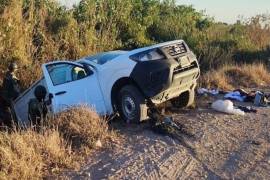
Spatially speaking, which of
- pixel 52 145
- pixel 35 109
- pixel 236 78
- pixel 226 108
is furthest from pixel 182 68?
pixel 236 78

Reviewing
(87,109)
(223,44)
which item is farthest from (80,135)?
(223,44)

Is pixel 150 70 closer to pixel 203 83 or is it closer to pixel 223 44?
pixel 203 83

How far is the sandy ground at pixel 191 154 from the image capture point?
845cm

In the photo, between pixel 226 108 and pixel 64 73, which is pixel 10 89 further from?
pixel 226 108

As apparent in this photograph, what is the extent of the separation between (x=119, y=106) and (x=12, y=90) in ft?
12.2

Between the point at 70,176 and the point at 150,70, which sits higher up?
the point at 150,70

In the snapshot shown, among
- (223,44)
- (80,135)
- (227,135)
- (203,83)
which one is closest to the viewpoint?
(80,135)

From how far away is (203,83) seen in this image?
16344mm

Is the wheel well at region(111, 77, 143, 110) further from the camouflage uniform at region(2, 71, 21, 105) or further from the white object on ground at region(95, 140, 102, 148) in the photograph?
the camouflage uniform at region(2, 71, 21, 105)

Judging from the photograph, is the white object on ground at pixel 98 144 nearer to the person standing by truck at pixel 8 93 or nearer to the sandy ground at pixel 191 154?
the sandy ground at pixel 191 154

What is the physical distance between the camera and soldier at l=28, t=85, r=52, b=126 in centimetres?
1210

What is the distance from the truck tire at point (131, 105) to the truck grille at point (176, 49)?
1.01 meters

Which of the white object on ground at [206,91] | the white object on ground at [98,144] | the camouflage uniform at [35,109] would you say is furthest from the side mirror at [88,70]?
the white object on ground at [206,91]

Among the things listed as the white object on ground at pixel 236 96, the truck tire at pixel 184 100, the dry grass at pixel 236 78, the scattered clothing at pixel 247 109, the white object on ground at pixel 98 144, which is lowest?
the dry grass at pixel 236 78
